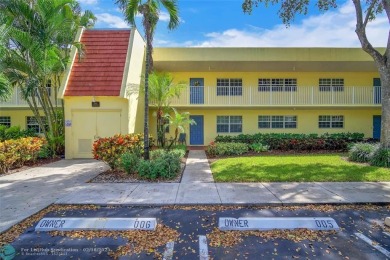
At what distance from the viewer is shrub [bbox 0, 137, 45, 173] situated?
9.20m

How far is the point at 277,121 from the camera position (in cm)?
1828

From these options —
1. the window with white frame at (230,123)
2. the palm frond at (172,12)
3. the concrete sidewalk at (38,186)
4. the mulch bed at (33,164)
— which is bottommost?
the concrete sidewalk at (38,186)

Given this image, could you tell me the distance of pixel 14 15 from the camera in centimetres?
1066

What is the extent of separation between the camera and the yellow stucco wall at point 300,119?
1802cm

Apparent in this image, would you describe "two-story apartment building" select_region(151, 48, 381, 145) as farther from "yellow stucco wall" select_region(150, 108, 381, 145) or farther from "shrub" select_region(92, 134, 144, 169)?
"shrub" select_region(92, 134, 144, 169)

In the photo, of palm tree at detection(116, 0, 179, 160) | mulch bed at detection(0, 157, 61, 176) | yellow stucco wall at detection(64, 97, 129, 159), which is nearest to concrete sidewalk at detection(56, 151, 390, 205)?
palm tree at detection(116, 0, 179, 160)

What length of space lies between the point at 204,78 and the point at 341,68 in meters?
10.00

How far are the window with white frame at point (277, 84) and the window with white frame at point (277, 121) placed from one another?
211 cm

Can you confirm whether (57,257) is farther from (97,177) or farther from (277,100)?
(277,100)

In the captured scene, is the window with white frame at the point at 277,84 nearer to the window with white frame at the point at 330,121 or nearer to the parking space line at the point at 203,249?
the window with white frame at the point at 330,121

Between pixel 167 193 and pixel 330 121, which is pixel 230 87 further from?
pixel 167 193

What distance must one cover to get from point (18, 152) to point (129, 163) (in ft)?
17.6

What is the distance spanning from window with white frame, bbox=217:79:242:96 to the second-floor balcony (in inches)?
22.8

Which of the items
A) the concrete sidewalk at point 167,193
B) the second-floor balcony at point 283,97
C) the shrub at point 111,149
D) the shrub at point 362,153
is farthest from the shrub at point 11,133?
the shrub at point 362,153
